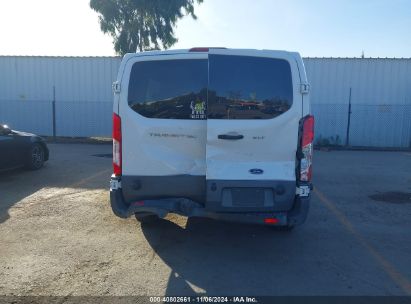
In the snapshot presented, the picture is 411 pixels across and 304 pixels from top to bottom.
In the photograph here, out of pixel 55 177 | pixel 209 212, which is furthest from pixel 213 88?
pixel 55 177

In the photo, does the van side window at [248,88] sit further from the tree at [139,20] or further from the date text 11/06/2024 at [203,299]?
the tree at [139,20]

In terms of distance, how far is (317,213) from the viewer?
250 inches

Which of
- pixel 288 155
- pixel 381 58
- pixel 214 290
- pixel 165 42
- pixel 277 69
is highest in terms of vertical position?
pixel 165 42

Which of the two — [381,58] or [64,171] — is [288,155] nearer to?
[64,171]

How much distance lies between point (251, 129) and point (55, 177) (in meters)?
6.28

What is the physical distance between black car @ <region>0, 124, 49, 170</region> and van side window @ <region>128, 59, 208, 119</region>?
5.63 m

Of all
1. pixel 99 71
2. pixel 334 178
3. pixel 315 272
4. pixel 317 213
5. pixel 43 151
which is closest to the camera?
pixel 315 272

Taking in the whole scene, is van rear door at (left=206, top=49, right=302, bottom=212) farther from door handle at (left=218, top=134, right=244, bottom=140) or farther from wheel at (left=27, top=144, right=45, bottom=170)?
wheel at (left=27, top=144, right=45, bottom=170)

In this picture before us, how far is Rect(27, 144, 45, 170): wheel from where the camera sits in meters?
9.45

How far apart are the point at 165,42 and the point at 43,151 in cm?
1452

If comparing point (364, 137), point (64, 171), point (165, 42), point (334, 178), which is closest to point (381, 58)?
point (364, 137)

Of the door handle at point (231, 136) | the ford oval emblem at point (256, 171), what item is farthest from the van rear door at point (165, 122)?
the ford oval emblem at point (256, 171)

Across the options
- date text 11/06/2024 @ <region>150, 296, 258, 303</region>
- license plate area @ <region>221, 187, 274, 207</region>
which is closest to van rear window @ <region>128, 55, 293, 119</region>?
license plate area @ <region>221, 187, 274, 207</region>

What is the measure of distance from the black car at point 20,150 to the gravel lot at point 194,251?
1466 millimetres
